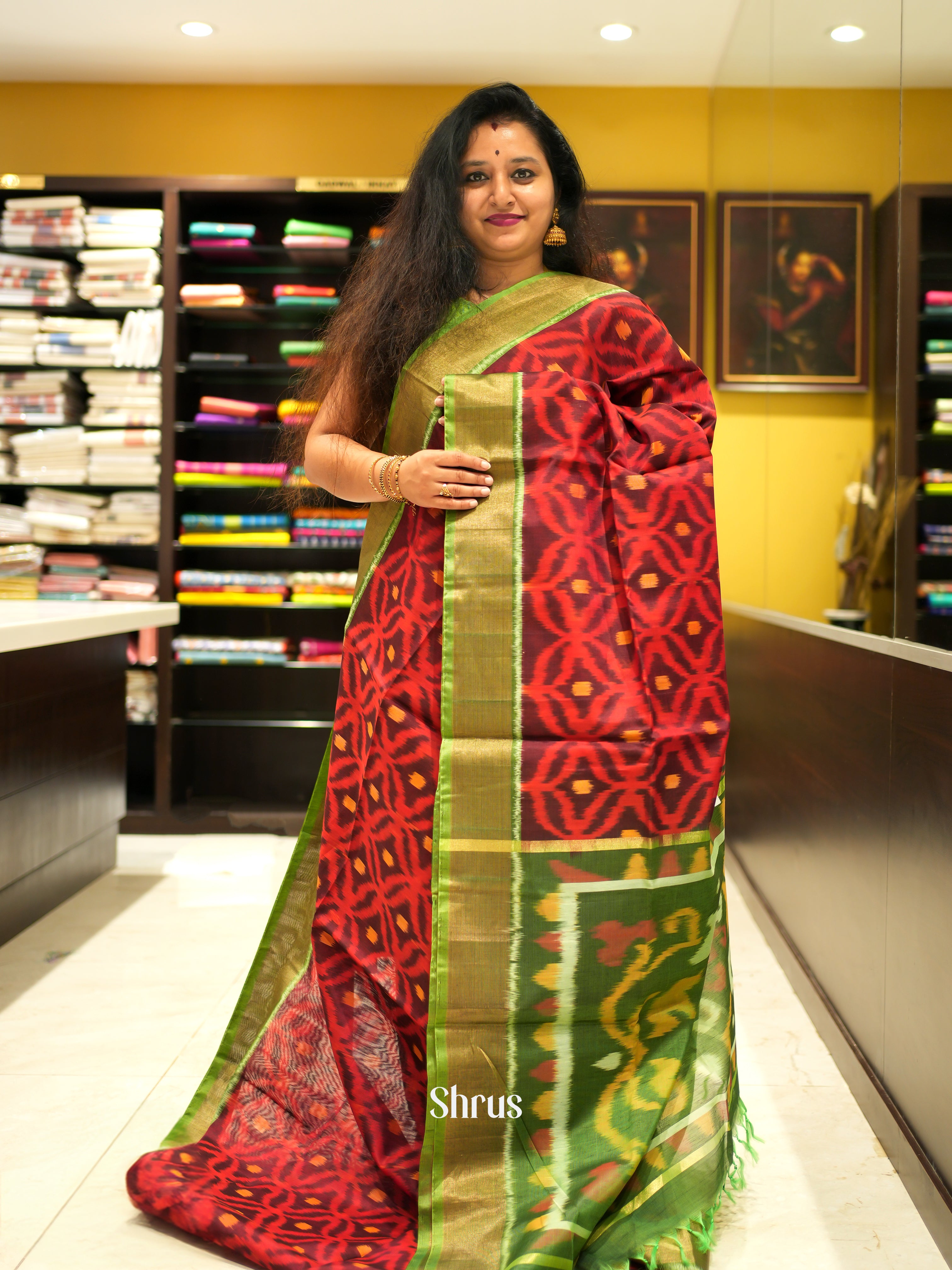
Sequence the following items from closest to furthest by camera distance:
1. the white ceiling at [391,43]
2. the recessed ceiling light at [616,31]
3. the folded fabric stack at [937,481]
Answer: the folded fabric stack at [937,481], the white ceiling at [391,43], the recessed ceiling light at [616,31]

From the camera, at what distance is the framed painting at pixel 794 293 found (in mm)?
2193

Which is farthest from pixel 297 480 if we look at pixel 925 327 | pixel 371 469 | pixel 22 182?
pixel 22 182

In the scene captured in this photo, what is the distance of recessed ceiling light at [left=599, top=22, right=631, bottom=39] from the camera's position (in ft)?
12.3

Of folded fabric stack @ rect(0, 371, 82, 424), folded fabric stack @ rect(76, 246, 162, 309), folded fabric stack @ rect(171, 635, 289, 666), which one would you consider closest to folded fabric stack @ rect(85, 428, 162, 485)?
folded fabric stack @ rect(0, 371, 82, 424)

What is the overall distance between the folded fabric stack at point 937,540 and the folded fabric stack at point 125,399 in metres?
3.04

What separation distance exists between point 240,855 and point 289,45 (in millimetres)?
2947

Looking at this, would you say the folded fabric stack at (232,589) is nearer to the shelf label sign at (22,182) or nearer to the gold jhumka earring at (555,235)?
the shelf label sign at (22,182)

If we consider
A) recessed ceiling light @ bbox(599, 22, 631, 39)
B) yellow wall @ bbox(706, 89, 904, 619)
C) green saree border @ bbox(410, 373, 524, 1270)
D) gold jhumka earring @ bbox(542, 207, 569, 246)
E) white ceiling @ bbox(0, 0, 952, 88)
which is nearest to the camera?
green saree border @ bbox(410, 373, 524, 1270)

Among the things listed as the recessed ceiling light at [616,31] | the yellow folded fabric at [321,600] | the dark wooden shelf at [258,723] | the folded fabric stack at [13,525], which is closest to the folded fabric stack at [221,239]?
the folded fabric stack at [13,525]

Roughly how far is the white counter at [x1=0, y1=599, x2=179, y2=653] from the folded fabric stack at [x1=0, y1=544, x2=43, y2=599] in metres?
0.25

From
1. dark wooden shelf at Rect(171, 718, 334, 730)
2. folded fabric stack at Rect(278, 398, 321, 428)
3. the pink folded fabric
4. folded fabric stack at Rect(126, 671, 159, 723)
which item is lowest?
dark wooden shelf at Rect(171, 718, 334, 730)

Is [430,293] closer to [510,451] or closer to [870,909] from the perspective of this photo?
[510,451]

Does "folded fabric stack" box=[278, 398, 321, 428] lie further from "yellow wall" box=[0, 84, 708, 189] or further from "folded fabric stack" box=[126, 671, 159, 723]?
"yellow wall" box=[0, 84, 708, 189]

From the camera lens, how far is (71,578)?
4113 mm
